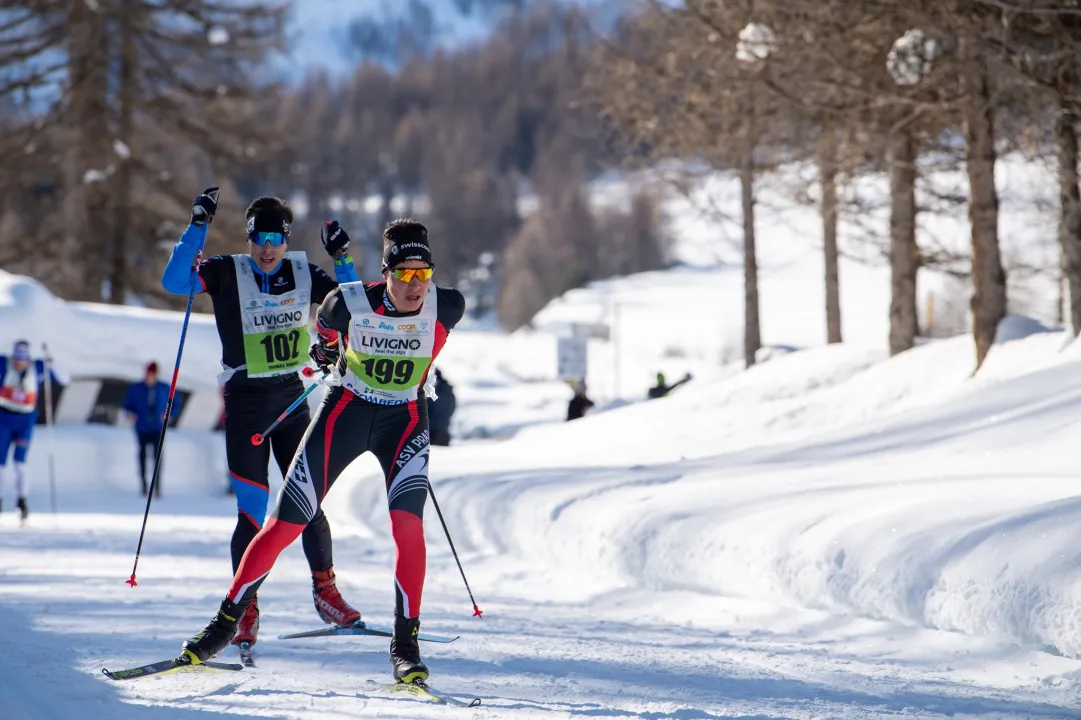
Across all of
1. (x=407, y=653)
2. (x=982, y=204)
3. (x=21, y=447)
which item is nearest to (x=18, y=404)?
(x=21, y=447)

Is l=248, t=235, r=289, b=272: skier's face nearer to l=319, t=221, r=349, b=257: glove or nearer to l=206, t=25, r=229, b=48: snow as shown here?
l=319, t=221, r=349, b=257: glove

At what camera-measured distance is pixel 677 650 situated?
6.35 m

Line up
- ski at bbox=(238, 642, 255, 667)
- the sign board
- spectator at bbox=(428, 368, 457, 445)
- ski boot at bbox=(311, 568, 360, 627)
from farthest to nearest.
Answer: the sign board
spectator at bbox=(428, 368, 457, 445)
ski boot at bbox=(311, 568, 360, 627)
ski at bbox=(238, 642, 255, 667)

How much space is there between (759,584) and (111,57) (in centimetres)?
2352

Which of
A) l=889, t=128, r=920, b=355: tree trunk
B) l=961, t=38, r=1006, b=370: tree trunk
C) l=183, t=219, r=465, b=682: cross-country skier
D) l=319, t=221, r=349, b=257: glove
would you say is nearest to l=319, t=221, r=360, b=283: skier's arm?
l=319, t=221, r=349, b=257: glove

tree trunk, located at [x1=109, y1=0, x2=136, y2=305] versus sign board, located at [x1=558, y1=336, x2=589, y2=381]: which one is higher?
tree trunk, located at [x1=109, y1=0, x2=136, y2=305]

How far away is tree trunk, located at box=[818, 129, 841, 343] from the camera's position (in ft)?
52.1

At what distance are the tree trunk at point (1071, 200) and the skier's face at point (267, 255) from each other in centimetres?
933

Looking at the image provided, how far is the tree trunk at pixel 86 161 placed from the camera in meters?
26.8

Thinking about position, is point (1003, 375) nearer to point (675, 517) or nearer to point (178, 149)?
point (675, 517)

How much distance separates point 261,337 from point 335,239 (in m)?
0.62

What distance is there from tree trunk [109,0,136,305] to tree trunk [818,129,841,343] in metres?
15.1

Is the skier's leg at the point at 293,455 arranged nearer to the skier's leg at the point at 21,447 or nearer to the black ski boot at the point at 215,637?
the black ski boot at the point at 215,637

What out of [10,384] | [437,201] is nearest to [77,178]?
[10,384]
